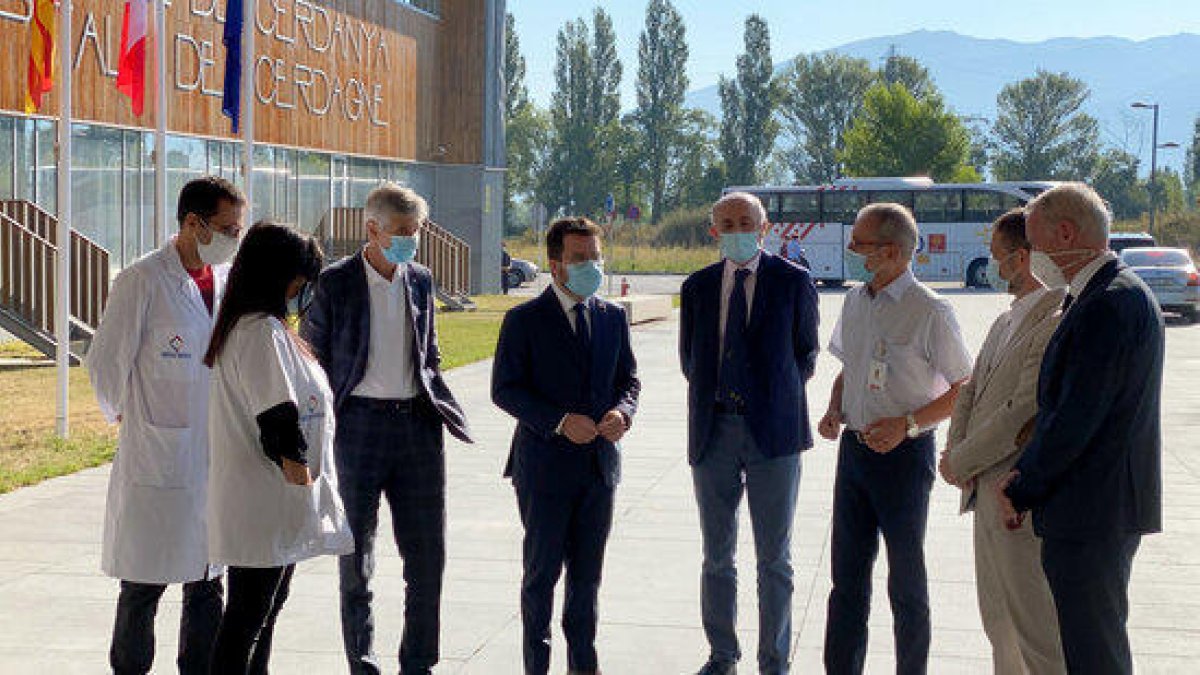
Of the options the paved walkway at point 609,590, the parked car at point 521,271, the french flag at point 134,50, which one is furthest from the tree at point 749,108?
the paved walkway at point 609,590

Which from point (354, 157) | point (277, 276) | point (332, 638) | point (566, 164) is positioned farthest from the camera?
point (566, 164)

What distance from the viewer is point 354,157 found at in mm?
38031

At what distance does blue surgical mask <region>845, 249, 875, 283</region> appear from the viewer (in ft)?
19.8

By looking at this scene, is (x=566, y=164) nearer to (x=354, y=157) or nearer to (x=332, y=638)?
(x=354, y=157)

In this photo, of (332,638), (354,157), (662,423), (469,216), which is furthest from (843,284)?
(332,638)

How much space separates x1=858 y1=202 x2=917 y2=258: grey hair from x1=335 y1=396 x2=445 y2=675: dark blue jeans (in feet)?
5.60

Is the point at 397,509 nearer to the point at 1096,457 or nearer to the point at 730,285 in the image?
the point at 730,285

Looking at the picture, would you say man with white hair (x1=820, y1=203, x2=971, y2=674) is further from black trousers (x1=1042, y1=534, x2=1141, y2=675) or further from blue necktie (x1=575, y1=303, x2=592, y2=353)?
black trousers (x1=1042, y1=534, x2=1141, y2=675)

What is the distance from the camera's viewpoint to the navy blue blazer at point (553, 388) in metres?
6.05

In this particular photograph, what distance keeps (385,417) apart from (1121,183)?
118142mm

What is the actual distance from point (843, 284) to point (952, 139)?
25067mm

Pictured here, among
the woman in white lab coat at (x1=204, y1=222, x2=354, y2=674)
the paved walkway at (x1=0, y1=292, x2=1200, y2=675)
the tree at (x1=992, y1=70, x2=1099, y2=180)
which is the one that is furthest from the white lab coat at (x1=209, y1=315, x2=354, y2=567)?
the tree at (x1=992, y1=70, x2=1099, y2=180)

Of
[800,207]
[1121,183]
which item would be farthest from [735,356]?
[1121,183]

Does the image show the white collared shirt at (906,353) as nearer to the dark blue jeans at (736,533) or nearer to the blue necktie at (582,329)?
the dark blue jeans at (736,533)
